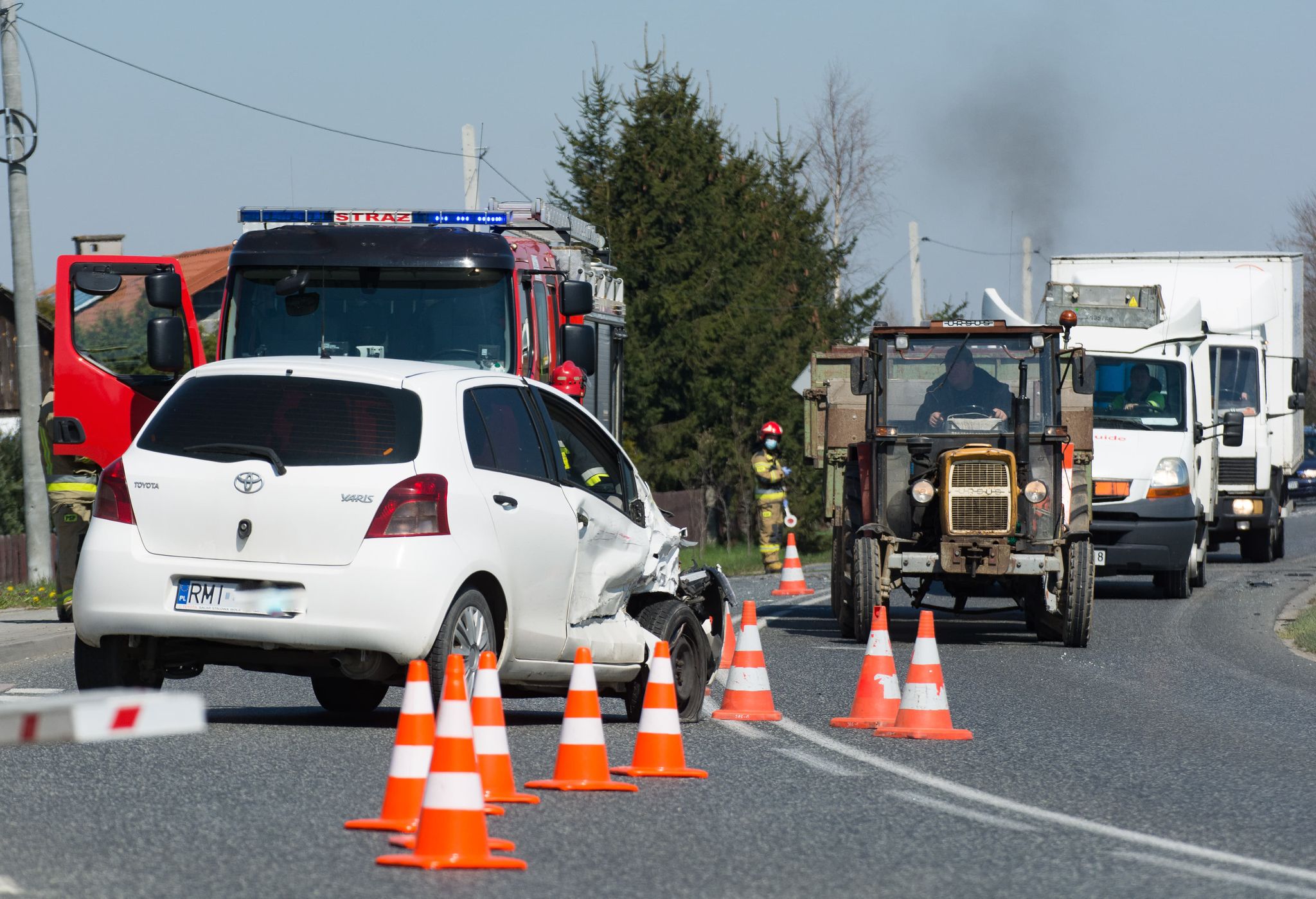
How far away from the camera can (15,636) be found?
14406mm

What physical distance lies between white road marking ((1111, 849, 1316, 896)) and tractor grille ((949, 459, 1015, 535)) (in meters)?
8.84

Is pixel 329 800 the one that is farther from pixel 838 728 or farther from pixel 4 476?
pixel 4 476

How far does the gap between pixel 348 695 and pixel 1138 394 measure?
1338 centimetres

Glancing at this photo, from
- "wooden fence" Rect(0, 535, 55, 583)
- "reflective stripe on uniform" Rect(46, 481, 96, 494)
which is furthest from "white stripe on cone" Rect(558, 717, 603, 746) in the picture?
"wooden fence" Rect(0, 535, 55, 583)

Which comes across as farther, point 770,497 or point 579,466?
point 770,497

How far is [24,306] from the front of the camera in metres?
19.9

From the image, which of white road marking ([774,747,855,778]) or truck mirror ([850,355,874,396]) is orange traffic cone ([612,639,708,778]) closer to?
white road marking ([774,747,855,778])

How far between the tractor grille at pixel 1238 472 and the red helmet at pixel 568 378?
579 inches

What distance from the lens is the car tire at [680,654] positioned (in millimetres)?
9938

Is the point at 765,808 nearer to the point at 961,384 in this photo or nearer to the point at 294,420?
the point at 294,420

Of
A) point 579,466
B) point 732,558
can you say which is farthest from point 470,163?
point 579,466

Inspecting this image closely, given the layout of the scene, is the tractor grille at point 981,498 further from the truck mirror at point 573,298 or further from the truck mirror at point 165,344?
the truck mirror at point 165,344

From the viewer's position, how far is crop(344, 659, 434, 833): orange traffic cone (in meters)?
6.52

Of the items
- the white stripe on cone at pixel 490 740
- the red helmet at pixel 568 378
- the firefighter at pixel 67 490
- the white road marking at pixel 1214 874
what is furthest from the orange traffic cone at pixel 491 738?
the firefighter at pixel 67 490
